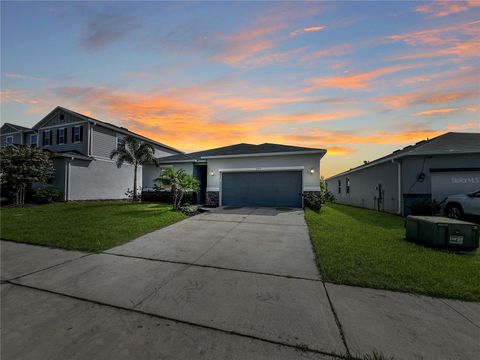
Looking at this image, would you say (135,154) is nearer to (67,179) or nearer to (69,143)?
(67,179)

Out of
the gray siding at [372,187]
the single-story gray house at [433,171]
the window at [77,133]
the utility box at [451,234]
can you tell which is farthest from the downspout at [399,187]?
the window at [77,133]

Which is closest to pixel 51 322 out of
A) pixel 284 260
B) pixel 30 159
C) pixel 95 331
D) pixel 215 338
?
pixel 95 331

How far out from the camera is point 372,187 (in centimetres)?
1559

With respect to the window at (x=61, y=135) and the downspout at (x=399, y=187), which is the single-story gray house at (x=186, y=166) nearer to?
the window at (x=61, y=135)

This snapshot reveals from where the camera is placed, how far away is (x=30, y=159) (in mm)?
14250

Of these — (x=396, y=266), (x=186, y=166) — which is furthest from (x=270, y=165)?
(x=396, y=266)

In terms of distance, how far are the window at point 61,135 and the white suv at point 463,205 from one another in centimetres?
2781

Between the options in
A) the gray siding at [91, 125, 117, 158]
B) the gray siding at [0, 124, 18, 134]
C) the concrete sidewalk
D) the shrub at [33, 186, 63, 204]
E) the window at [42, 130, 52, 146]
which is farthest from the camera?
the gray siding at [0, 124, 18, 134]

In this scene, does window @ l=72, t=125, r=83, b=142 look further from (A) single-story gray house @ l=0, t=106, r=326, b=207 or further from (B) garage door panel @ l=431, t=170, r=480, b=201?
(B) garage door panel @ l=431, t=170, r=480, b=201

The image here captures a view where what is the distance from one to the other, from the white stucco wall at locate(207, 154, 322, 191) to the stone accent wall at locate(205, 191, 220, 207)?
0.94ft

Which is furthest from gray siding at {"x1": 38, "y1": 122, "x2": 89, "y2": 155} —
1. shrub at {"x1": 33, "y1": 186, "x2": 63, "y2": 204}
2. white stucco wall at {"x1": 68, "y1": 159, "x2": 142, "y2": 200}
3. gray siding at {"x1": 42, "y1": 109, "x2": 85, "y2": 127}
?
shrub at {"x1": 33, "y1": 186, "x2": 63, "y2": 204}

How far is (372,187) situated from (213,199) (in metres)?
11.8

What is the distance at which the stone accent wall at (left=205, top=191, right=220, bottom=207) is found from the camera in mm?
14812

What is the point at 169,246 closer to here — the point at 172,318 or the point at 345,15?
the point at 172,318
